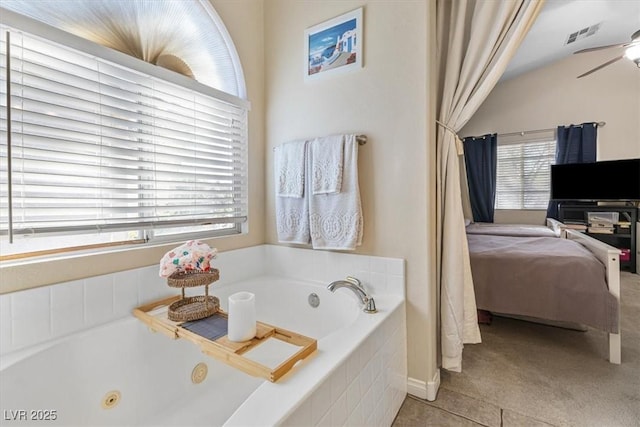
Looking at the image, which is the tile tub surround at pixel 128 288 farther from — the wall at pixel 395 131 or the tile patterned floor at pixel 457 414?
the tile patterned floor at pixel 457 414

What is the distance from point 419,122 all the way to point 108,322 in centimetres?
183

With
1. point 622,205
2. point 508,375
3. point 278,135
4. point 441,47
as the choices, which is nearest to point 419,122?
point 441,47

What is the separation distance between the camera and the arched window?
1.10 m

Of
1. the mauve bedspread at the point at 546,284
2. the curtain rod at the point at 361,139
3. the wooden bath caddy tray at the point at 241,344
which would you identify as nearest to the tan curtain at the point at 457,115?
the curtain rod at the point at 361,139

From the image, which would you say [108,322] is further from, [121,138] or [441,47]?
[441,47]

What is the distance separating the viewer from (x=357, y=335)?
1164 mm

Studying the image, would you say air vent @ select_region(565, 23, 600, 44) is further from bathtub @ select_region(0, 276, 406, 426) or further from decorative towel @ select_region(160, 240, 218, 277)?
decorative towel @ select_region(160, 240, 218, 277)

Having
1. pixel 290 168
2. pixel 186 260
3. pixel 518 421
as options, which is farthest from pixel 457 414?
pixel 290 168

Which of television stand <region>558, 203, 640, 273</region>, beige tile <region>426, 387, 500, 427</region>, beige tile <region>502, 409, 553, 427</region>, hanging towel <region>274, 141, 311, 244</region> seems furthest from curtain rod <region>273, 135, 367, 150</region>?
television stand <region>558, 203, 640, 273</region>

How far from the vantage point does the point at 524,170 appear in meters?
4.89

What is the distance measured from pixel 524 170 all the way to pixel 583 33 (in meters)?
2.00

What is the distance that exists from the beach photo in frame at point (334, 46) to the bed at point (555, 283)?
1.86 metres

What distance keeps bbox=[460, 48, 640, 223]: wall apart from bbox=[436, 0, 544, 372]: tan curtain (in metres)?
4.07

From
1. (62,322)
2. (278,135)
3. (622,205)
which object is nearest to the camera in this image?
(62,322)
